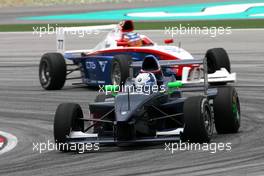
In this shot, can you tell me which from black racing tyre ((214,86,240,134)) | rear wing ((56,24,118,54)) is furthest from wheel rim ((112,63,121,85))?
black racing tyre ((214,86,240,134))

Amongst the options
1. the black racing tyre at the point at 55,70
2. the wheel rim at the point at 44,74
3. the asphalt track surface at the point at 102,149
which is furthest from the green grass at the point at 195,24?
the black racing tyre at the point at 55,70

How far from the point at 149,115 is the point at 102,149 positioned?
0.80 metres

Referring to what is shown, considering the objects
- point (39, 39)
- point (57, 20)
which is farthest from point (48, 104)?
point (57, 20)


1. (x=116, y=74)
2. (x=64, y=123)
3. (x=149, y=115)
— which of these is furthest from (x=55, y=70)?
(x=64, y=123)

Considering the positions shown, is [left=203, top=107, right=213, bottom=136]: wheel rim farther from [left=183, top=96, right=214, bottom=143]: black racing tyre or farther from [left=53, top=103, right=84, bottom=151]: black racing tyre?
[left=53, top=103, right=84, bottom=151]: black racing tyre

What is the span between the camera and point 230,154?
35.9 ft

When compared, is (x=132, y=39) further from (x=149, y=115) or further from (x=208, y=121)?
(x=208, y=121)

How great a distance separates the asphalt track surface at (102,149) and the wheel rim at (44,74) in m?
0.27

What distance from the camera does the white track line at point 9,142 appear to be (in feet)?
40.0

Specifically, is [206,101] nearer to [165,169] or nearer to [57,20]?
[165,169]

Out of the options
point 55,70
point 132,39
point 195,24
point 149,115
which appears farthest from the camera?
point 195,24

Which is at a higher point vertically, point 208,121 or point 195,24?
point 208,121

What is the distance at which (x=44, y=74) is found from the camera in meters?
19.9

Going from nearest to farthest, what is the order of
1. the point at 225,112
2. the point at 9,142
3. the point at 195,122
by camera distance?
the point at 195,122 → the point at 225,112 → the point at 9,142
